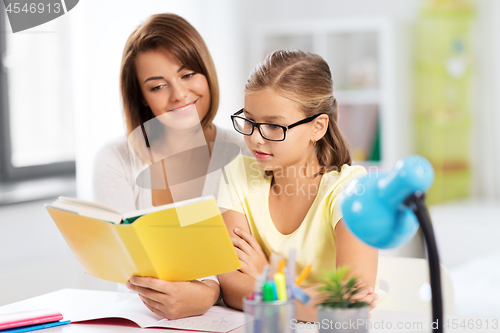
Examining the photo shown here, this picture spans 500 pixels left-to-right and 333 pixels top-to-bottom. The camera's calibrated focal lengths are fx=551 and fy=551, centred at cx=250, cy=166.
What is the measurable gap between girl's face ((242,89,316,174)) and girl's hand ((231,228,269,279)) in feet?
0.51

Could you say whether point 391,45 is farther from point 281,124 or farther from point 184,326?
point 184,326

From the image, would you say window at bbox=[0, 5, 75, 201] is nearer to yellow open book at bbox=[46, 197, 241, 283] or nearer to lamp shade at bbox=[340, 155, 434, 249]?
yellow open book at bbox=[46, 197, 241, 283]

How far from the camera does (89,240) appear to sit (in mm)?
930

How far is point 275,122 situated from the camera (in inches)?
43.2

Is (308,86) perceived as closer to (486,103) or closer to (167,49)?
(167,49)

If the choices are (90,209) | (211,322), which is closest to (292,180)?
(211,322)

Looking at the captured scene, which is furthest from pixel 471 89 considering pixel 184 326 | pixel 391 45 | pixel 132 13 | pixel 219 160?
pixel 184 326

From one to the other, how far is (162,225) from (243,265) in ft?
0.93

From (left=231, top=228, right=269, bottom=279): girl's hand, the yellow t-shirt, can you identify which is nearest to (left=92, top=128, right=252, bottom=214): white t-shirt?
the yellow t-shirt

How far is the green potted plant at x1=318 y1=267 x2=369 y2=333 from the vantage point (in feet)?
2.28

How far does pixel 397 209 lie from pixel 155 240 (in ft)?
1.34

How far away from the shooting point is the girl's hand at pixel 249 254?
1077mm

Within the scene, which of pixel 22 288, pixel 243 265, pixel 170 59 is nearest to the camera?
pixel 243 265

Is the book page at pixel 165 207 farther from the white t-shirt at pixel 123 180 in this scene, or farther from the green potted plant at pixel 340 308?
the white t-shirt at pixel 123 180
